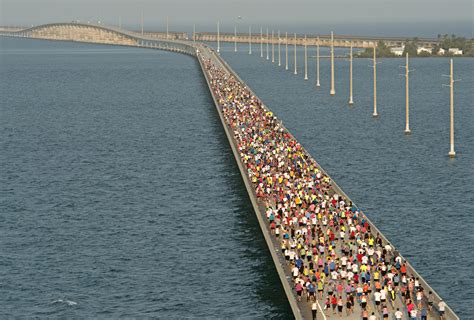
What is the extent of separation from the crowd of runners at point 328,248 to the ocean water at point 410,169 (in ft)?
13.8

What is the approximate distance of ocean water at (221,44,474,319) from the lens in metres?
70.7

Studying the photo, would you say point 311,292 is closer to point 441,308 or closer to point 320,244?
point 441,308

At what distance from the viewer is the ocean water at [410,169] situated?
2783 inches

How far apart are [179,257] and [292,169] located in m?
20.7

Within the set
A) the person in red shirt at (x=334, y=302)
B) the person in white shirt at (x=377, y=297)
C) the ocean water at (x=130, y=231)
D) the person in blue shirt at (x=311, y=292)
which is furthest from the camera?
the ocean water at (x=130, y=231)

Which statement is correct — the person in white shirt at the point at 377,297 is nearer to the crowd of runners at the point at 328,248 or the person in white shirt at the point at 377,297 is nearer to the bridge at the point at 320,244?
the crowd of runners at the point at 328,248

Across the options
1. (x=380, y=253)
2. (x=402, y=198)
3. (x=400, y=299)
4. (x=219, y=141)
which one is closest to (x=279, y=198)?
(x=402, y=198)

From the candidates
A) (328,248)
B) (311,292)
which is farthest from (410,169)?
(311,292)

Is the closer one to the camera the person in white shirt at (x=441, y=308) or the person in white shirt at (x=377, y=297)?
the person in white shirt at (x=441, y=308)

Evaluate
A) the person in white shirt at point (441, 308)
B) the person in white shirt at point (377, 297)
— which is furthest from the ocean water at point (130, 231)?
the person in white shirt at point (441, 308)

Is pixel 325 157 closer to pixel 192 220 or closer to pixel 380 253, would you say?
pixel 192 220

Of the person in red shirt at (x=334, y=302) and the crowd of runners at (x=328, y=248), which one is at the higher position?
the crowd of runners at (x=328, y=248)

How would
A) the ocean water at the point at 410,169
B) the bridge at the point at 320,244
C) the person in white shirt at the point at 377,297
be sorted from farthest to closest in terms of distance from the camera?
the ocean water at the point at 410,169
the bridge at the point at 320,244
the person in white shirt at the point at 377,297

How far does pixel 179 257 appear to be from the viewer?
72000 mm
